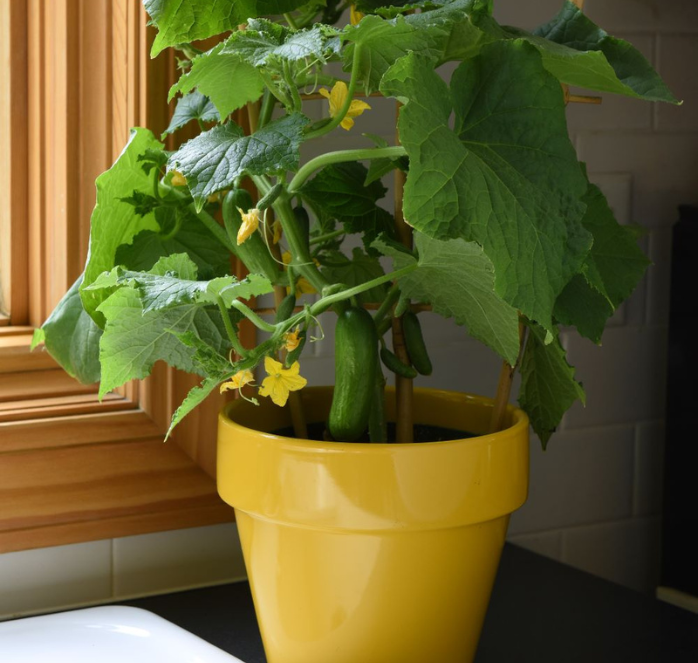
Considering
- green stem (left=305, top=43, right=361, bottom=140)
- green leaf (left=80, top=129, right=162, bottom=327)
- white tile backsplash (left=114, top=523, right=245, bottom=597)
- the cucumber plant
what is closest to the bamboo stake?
the cucumber plant

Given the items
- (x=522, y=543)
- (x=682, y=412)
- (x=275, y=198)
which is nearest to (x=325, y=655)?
(x=275, y=198)

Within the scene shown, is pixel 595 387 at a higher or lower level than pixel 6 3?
lower

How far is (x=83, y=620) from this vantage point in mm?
855

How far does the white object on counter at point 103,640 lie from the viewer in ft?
2.59

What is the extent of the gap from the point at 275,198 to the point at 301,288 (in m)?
0.16

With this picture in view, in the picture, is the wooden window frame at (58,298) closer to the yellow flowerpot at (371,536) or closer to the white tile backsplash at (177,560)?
the white tile backsplash at (177,560)

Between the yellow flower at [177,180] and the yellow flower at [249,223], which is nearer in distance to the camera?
the yellow flower at [249,223]

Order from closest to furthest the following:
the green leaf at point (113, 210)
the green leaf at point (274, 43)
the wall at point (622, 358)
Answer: the green leaf at point (274, 43) → the green leaf at point (113, 210) → the wall at point (622, 358)

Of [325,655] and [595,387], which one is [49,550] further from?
[595,387]

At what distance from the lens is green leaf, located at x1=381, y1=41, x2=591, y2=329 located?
1.88ft

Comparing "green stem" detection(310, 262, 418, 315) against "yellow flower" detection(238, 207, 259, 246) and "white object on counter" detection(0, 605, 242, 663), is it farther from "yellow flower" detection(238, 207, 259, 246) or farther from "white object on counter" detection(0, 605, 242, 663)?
"white object on counter" detection(0, 605, 242, 663)

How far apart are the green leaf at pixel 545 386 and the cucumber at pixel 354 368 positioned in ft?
0.47

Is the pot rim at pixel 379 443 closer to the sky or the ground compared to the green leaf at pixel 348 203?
closer to the ground

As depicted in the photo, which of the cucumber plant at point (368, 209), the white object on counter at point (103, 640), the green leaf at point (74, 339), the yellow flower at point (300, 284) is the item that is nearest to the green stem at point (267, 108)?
the cucumber plant at point (368, 209)
